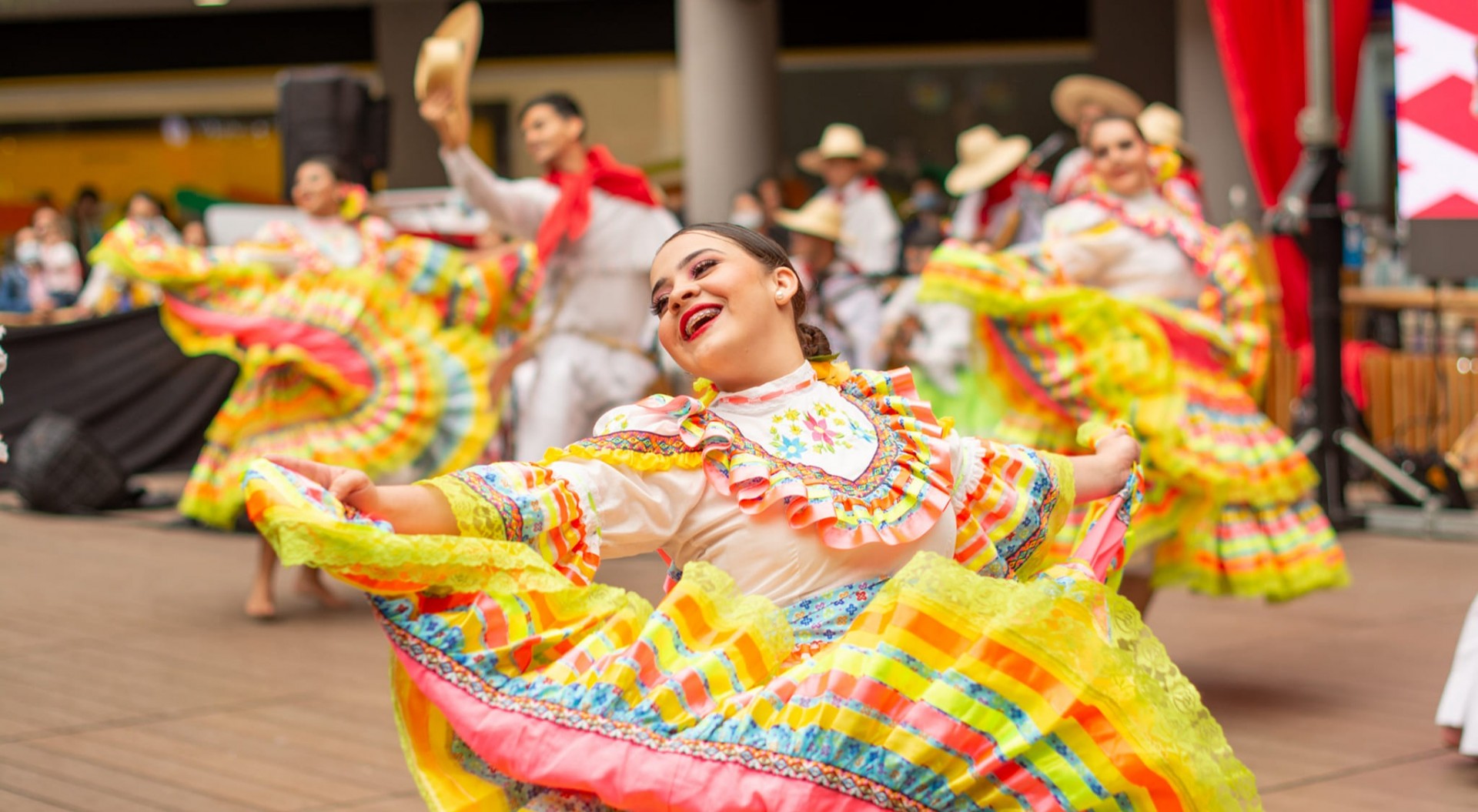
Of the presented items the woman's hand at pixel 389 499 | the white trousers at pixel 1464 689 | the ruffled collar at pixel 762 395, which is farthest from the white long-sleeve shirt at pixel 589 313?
the woman's hand at pixel 389 499

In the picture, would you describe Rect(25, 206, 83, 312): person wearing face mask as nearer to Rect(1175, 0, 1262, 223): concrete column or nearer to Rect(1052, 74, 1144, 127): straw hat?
Rect(1052, 74, 1144, 127): straw hat

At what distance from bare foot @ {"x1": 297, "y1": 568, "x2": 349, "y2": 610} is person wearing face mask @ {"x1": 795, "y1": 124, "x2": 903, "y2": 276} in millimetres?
3738

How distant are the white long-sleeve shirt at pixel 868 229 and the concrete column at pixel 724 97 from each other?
1.54 metres

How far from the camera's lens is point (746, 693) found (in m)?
1.97

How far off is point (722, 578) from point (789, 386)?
411 millimetres

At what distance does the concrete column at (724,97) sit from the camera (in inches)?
452

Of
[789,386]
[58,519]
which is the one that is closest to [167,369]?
[58,519]

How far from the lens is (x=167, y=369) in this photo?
10.2 m

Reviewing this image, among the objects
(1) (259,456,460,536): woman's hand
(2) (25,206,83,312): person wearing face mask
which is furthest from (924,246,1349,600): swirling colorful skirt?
(2) (25,206,83,312): person wearing face mask

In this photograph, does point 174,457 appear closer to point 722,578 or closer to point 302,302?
point 302,302

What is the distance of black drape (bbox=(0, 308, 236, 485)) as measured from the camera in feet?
32.9

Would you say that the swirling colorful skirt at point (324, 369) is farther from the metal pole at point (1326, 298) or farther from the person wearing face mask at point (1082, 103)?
the metal pole at point (1326, 298)

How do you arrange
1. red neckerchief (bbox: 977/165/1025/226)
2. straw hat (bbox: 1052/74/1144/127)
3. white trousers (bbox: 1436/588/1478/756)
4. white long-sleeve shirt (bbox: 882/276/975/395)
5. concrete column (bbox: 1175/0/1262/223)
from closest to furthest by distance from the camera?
white trousers (bbox: 1436/588/1478/756) → white long-sleeve shirt (bbox: 882/276/975/395) → straw hat (bbox: 1052/74/1144/127) → red neckerchief (bbox: 977/165/1025/226) → concrete column (bbox: 1175/0/1262/223)

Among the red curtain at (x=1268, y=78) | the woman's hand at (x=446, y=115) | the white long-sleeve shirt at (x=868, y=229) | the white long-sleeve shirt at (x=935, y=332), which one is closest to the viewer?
the woman's hand at (x=446, y=115)
